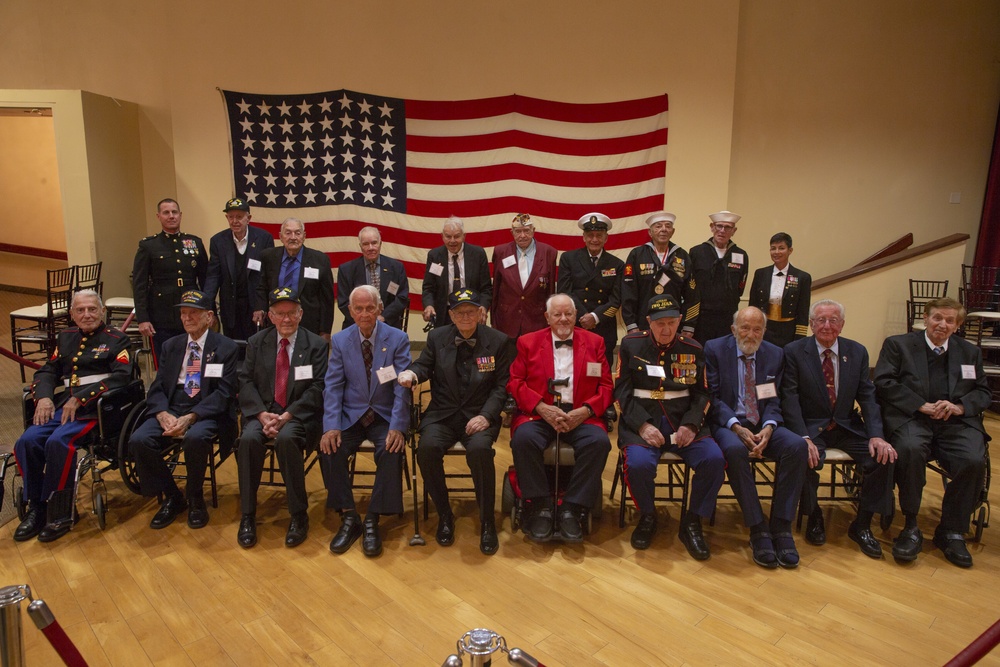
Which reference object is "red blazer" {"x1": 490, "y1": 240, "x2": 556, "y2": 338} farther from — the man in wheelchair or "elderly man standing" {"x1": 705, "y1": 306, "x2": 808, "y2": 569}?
the man in wheelchair

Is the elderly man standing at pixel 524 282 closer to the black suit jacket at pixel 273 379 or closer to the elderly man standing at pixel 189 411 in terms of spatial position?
the black suit jacket at pixel 273 379

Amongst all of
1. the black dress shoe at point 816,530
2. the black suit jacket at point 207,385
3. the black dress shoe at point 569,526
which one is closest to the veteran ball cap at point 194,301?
the black suit jacket at point 207,385

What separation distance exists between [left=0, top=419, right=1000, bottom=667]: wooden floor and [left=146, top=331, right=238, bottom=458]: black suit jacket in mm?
623

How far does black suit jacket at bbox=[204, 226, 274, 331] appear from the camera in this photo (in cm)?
514

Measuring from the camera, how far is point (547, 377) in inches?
145

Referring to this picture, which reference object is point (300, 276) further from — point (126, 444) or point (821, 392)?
point (821, 392)

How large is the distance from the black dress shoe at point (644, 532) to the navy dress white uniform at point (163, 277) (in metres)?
3.76

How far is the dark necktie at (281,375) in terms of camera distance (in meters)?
3.74

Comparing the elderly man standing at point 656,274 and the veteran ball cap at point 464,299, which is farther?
the elderly man standing at point 656,274

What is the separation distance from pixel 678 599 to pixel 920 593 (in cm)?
118

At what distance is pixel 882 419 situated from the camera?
3.71 meters

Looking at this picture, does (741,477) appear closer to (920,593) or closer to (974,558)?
(920,593)

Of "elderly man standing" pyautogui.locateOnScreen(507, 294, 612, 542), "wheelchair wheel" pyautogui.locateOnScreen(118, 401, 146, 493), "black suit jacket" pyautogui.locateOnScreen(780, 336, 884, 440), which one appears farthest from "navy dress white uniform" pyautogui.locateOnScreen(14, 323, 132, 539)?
"black suit jacket" pyautogui.locateOnScreen(780, 336, 884, 440)

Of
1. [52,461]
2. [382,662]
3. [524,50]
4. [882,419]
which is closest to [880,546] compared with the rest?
[882,419]
